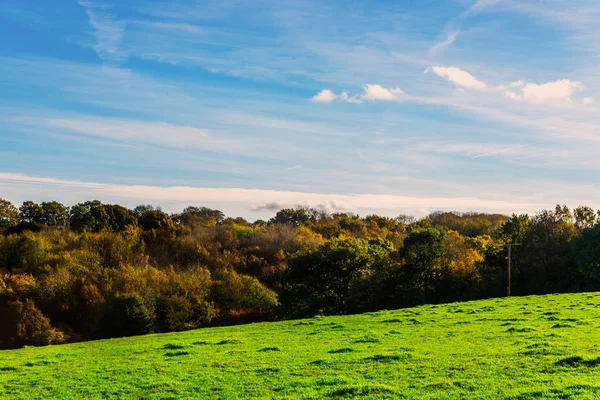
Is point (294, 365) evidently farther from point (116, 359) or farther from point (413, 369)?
point (116, 359)

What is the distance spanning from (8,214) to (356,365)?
323ft

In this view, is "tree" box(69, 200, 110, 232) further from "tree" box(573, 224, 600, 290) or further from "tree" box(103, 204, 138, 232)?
"tree" box(573, 224, 600, 290)

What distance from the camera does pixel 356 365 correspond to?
1570cm

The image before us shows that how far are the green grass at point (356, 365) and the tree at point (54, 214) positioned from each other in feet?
279

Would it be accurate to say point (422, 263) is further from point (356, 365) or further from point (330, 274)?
point (356, 365)

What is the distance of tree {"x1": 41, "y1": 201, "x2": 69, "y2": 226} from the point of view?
105 m

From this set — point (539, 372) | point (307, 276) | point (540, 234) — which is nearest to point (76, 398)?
point (539, 372)

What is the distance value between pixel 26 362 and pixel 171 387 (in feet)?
37.1

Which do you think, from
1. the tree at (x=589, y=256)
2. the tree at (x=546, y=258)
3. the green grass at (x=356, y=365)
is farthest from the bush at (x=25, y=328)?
the tree at (x=589, y=256)

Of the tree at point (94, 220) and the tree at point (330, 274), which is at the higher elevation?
the tree at point (94, 220)

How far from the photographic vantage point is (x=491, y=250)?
58406 millimetres

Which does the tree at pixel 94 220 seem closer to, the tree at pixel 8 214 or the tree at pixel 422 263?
the tree at pixel 8 214

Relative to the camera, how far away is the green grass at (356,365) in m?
12.2

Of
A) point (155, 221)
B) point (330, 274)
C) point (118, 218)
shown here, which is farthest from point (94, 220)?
point (330, 274)
